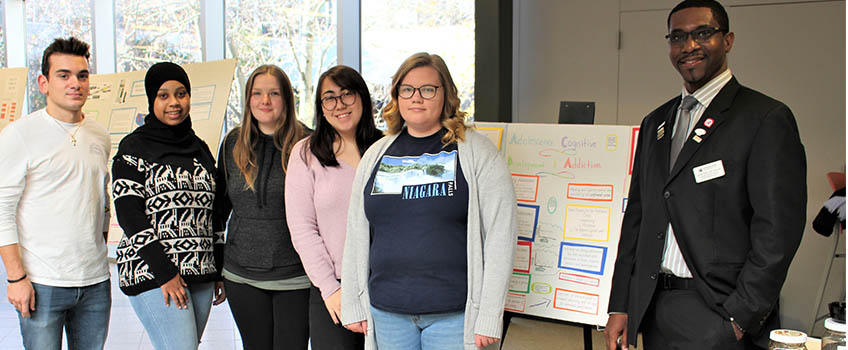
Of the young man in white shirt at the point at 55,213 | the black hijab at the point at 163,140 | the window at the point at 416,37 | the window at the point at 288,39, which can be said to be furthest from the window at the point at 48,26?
the black hijab at the point at 163,140

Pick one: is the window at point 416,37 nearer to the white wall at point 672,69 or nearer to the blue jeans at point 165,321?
the white wall at point 672,69

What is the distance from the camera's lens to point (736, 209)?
67.0 inches

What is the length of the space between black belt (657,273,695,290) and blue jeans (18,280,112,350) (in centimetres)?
202

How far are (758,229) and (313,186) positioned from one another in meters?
1.41

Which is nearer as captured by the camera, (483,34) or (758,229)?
(758,229)

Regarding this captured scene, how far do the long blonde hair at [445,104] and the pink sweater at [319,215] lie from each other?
1.04 ft

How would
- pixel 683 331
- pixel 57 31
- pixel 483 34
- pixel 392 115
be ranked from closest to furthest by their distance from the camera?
pixel 683 331 → pixel 392 115 → pixel 483 34 → pixel 57 31

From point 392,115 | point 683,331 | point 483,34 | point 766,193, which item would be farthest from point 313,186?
point 483,34

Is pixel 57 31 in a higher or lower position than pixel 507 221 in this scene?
higher

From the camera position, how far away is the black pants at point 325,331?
2.28 m

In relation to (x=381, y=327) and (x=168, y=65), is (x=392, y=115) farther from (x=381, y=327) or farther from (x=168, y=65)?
(x=168, y=65)

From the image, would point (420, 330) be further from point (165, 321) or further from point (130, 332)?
point (130, 332)

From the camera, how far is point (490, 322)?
191 cm

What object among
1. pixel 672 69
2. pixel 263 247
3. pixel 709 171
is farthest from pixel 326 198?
pixel 672 69
